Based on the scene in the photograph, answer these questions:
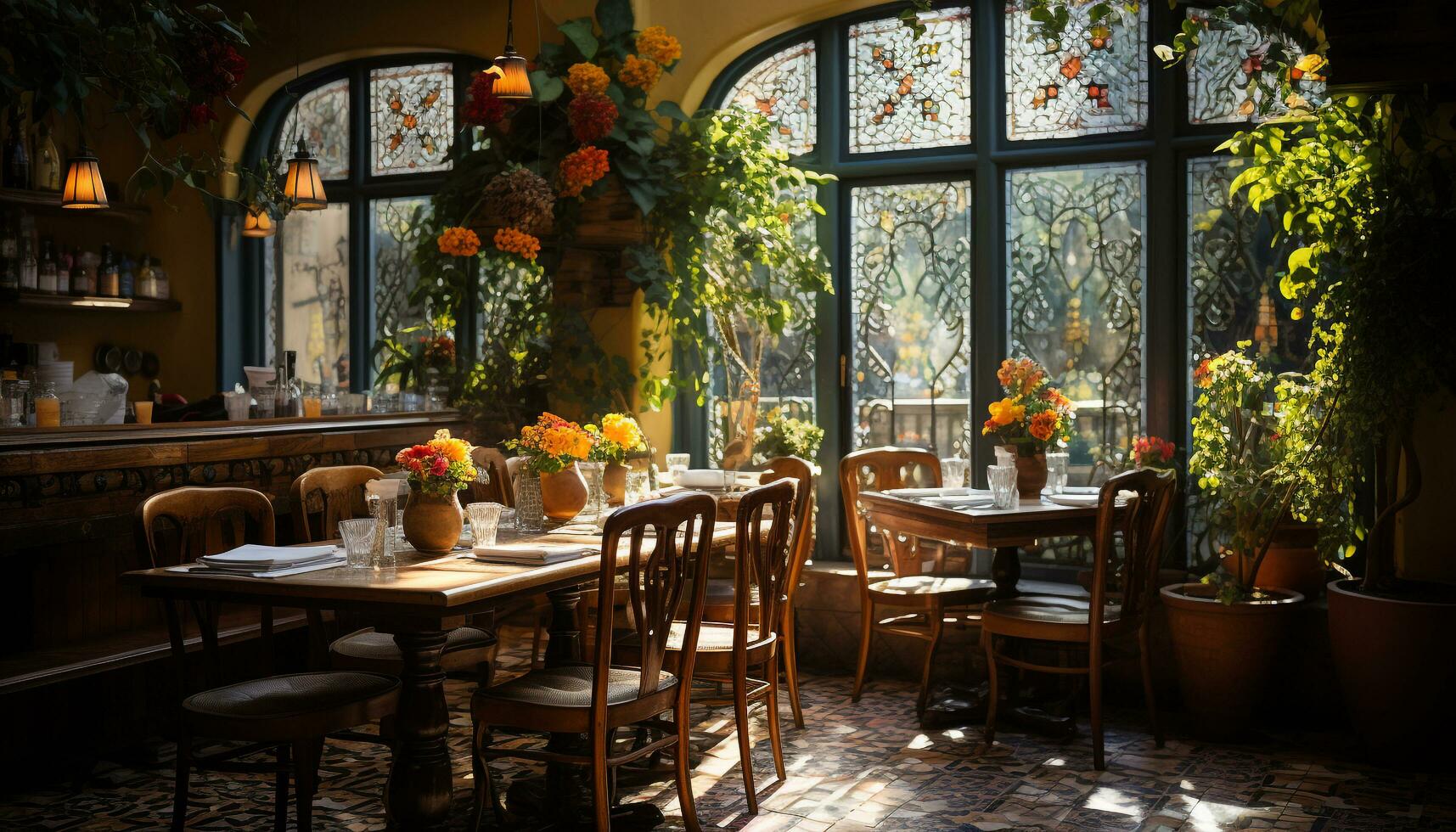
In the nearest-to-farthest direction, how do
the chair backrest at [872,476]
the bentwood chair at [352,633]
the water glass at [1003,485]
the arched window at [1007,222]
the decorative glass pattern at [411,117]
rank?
the bentwood chair at [352,633]
the water glass at [1003,485]
the chair backrest at [872,476]
the arched window at [1007,222]
the decorative glass pattern at [411,117]

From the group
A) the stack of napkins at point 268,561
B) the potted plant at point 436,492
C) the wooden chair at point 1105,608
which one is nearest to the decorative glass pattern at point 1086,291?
the wooden chair at point 1105,608

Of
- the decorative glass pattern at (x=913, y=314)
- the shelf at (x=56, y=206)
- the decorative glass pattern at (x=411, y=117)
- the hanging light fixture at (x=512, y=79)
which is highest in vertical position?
the decorative glass pattern at (x=411, y=117)

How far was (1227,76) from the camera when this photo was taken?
5.36m

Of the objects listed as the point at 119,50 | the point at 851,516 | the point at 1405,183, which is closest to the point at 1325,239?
the point at 1405,183

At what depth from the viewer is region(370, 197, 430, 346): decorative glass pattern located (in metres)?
7.07

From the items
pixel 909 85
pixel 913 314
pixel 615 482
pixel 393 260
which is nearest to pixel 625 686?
pixel 615 482

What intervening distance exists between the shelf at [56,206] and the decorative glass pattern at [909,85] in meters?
3.74

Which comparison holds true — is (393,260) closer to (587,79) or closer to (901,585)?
(587,79)

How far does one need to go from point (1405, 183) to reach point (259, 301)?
19.7 feet

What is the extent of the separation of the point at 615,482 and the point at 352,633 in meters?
0.98

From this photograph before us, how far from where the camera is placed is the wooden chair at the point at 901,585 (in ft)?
16.3

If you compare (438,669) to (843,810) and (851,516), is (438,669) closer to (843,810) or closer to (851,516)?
(843,810)

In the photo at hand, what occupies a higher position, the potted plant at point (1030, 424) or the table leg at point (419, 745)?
the potted plant at point (1030, 424)

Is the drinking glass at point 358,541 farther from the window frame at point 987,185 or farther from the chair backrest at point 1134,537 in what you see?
the window frame at point 987,185
